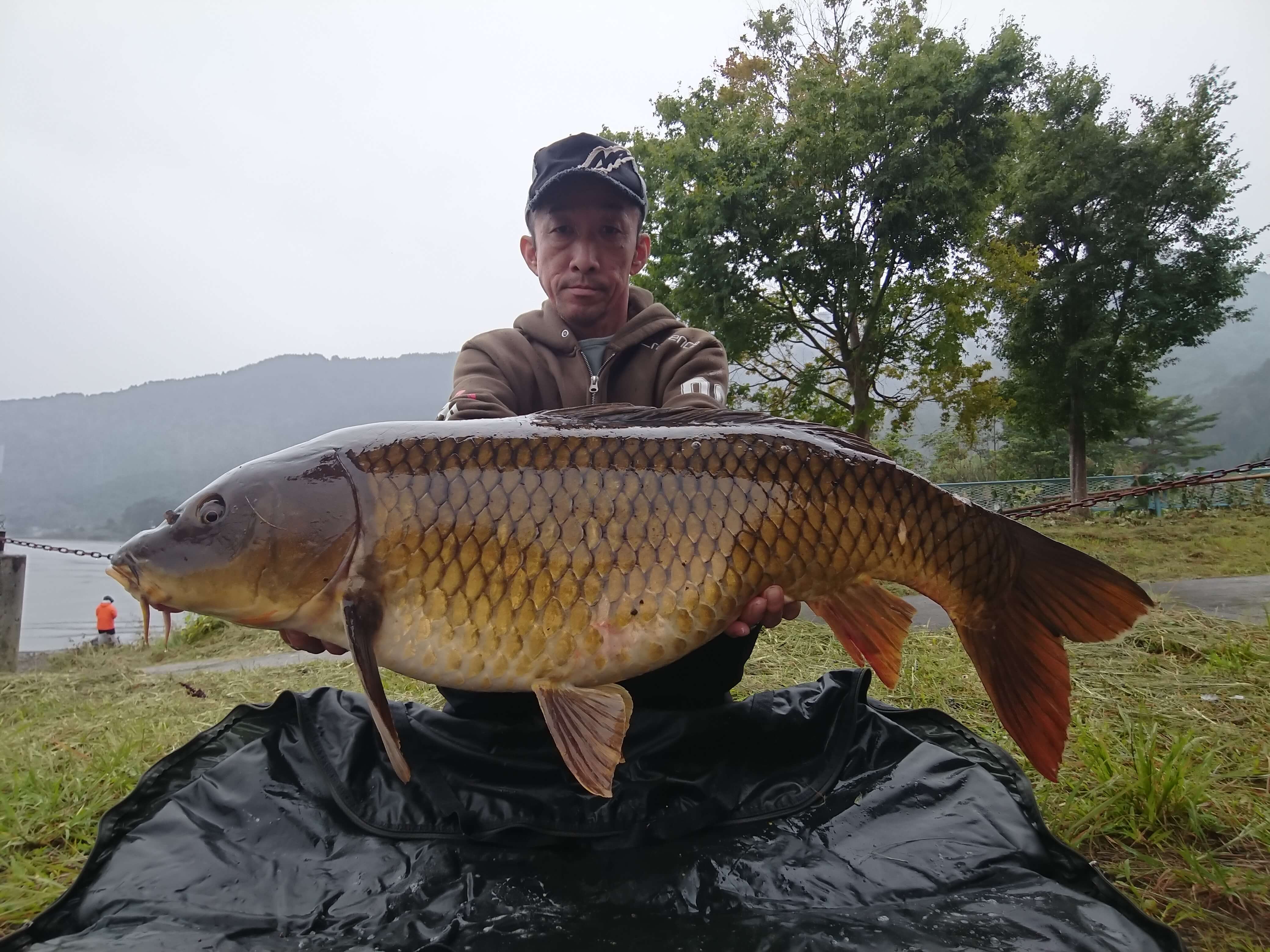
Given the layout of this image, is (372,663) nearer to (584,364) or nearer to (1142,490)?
(584,364)

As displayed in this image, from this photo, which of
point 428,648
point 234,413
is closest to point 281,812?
point 428,648

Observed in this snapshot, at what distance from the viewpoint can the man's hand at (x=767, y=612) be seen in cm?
123

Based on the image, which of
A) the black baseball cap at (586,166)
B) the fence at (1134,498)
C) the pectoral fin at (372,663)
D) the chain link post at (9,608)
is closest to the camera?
the pectoral fin at (372,663)

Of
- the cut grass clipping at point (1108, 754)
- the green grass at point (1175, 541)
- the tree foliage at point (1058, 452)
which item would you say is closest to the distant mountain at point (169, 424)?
the tree foliage at point (1058, 452)

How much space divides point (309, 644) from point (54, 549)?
297cm

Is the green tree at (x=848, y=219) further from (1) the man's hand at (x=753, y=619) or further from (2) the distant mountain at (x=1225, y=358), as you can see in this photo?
(2) the distant mountain at (x=1225, y=358)

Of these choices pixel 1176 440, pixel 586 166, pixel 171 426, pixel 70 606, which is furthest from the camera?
pixel 171 426

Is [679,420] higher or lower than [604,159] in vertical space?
lower

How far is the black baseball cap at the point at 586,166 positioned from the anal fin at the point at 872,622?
1153 mm

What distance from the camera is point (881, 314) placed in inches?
372

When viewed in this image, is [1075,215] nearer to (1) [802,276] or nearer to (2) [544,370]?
(1) [802,276]

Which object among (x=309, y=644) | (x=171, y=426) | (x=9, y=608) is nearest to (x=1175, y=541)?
(x=309, y=644)

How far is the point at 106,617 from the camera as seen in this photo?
28.1ft

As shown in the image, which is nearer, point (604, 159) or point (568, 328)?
point (604, 159)
